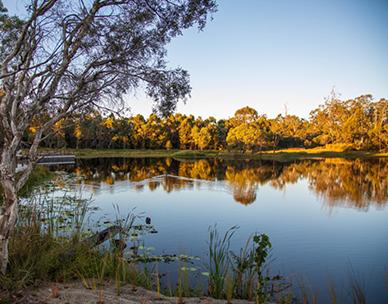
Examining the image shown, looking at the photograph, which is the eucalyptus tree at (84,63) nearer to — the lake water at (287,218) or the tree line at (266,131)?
the lake water at (287,218)

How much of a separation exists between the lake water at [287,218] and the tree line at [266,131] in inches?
1357

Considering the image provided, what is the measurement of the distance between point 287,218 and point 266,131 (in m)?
46.4

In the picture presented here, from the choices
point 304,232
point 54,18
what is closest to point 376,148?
point 304,232

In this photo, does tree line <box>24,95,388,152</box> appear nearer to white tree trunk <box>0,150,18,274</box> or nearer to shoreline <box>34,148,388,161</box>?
shoreline <box>34,148,388,161</box>

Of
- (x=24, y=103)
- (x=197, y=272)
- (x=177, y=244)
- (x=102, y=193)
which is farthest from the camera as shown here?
(x=102, y=193)

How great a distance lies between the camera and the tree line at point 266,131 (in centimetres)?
5516

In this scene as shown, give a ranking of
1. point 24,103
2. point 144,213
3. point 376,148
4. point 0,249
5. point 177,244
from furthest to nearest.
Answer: point 376,148 → point 144,213 → point 177,244 → point 24,103 → point 0,249

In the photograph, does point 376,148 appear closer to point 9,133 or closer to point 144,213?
point 144,213

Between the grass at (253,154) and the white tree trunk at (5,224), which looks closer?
the white tree trunk at (5,224)

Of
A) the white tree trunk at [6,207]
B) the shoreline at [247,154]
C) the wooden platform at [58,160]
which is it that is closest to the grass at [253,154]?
the shoreline at [247,154]

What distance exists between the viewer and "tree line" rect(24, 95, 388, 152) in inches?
2172

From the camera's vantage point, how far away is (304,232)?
33.2 ft

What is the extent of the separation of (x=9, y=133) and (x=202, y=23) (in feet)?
11.5

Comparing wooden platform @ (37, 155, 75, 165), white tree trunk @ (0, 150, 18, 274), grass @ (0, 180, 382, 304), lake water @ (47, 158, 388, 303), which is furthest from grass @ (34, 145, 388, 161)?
white tree trunk @ (0, 150, 18, 274)
